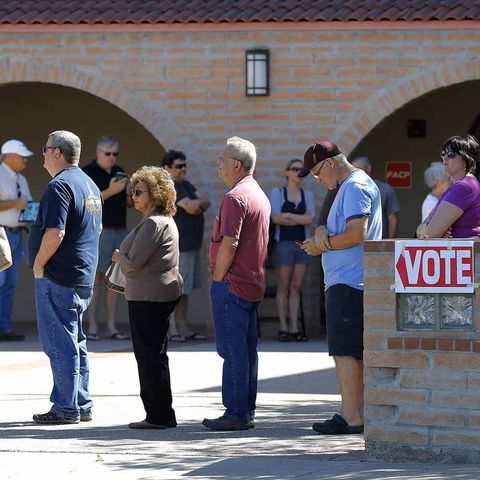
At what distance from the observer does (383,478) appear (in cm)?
739

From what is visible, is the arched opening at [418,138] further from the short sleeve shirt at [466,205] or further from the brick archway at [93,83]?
the short sleeve shirt at [466,205]

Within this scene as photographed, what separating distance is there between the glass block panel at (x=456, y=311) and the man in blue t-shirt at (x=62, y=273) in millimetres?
2747

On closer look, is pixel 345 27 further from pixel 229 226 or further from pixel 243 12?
pixel 229 226

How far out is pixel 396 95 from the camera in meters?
15.6

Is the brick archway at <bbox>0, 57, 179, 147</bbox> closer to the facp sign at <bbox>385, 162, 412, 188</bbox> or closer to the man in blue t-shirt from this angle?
the facp sign at <bbox>385, 162, 412, 188</bbox>

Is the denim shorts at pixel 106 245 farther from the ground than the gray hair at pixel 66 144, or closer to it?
closer to it

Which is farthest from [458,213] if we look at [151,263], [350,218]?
[151,263]

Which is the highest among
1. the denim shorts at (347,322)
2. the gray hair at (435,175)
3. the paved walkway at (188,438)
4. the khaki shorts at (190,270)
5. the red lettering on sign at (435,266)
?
the gray hair at (435,175)

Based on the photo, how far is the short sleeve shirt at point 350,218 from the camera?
8812 millimetres

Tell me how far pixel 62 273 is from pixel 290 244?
6.33 metres

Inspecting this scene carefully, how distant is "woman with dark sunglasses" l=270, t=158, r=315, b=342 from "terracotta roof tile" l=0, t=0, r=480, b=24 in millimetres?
1652

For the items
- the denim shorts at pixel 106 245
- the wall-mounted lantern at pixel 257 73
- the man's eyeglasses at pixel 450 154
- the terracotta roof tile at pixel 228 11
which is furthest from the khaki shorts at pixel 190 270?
the man's eyeglasses at pixel 450 154

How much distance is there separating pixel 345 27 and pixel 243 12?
43.9 inches

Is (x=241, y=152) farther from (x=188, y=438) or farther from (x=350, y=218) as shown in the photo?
(x=188, y=438)
